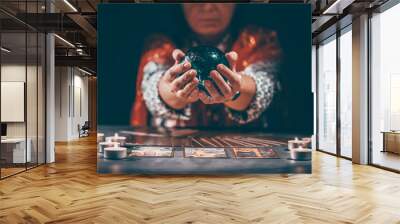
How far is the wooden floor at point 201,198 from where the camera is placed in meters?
3.79

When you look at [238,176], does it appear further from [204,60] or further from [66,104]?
[66,104]

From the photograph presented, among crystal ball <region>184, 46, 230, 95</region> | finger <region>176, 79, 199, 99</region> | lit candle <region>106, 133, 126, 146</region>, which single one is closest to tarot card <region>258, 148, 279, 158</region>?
crystal ball <region>184, 46, 230, 95</region>

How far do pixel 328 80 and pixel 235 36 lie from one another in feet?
15.3

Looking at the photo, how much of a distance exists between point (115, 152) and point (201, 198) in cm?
220

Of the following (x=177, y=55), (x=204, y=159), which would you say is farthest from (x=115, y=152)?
(x=177, y=55)

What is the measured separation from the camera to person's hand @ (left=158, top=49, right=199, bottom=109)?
623cm

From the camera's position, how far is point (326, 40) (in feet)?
32.6

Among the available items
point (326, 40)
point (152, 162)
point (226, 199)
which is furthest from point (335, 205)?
point (326, 40)

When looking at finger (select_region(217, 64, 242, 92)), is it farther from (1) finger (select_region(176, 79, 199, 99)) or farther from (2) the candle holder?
(2) the candle holder

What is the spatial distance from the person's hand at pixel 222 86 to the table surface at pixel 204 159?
0.56 m

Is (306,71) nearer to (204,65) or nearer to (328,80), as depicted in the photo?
(204,65)

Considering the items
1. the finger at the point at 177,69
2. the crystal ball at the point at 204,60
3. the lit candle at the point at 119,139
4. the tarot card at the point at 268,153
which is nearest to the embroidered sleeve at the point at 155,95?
the finger at the point at 177,69

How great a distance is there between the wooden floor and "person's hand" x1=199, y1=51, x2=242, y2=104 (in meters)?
1.33

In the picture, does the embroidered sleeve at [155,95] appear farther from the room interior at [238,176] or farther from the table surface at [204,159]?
the room interior at [238,176]
